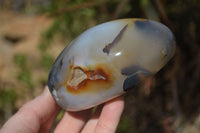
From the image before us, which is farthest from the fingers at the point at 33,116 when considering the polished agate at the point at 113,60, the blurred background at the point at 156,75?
the blurred background at the point at 156,75

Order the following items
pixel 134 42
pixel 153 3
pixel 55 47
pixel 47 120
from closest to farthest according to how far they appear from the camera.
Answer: pixel 134 42, pixel 47 120, pixel 153 3, pixel 55 47

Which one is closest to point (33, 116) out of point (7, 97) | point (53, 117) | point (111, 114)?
point (53, 117)

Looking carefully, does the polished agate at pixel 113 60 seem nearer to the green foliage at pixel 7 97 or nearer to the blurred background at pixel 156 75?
the blurred background at pixel 156 75

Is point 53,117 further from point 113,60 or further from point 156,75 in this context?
point 156,75

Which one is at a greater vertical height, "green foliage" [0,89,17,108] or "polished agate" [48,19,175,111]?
"polished agate" [48,19,175,111]

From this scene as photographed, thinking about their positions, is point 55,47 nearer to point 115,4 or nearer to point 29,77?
point 29,77

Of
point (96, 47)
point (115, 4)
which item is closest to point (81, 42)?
point (96, 47)

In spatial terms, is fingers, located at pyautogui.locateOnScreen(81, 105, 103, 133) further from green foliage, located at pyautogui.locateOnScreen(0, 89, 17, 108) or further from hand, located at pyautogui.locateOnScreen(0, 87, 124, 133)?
green foliage, located at pyautogui.locateOnScreen(0, 89, 17, 108)

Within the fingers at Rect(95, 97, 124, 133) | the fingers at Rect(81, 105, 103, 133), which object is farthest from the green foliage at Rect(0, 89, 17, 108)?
the fingers at Rect(95, 97, 124, 133)
